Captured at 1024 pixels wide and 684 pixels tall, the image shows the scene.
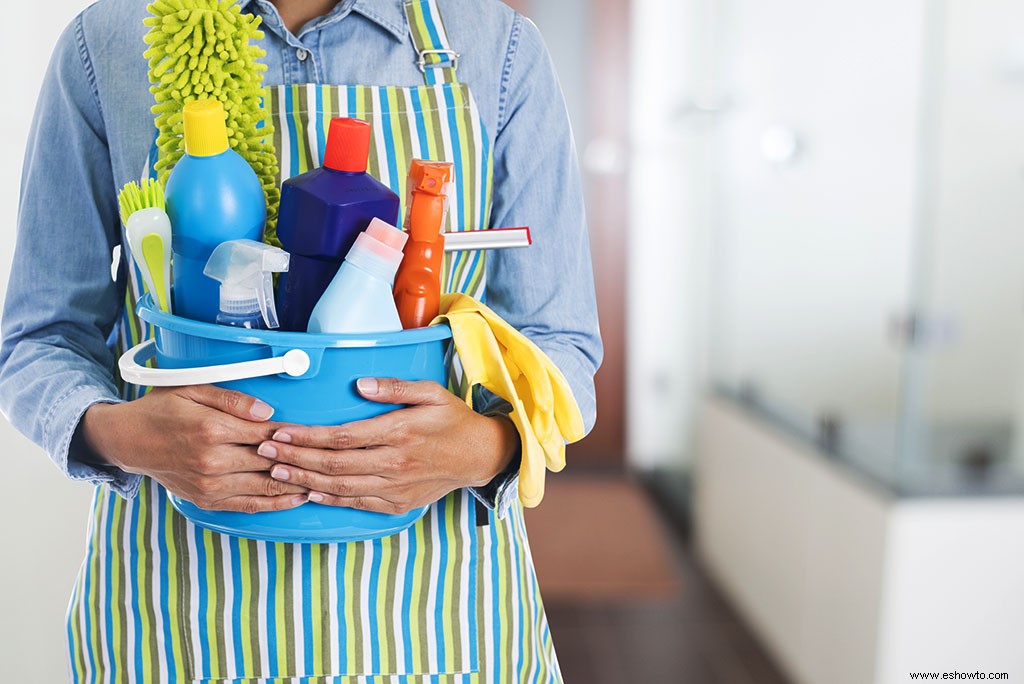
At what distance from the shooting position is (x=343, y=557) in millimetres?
705

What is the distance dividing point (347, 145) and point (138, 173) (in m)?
0.24

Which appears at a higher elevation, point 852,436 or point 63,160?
point 63,160

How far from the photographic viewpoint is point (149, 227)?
49cm

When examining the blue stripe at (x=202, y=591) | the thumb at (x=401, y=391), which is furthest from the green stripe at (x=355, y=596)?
the thumb at (x=401, y=391)

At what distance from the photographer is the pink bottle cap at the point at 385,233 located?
493 millimetres

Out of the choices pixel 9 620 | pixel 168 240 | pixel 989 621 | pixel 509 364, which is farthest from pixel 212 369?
pixel 989 621

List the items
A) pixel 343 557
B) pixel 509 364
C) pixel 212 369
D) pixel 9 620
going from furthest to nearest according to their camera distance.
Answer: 1. pixel 9 620
2. pixel 343 557
3. pixel 509 364
4. pixel 212 369

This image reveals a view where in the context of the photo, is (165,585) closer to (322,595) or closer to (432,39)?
(322,595)

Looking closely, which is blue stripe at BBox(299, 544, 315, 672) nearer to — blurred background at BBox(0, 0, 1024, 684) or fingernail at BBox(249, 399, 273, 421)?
fingernail at BBox(249, 399, 273, 421)

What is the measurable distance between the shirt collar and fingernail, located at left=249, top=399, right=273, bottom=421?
32 cm

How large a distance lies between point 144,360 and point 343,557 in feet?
0.70

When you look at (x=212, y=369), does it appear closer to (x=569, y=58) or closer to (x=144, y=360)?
(x=144, y=360)

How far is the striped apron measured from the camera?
2.26 feet

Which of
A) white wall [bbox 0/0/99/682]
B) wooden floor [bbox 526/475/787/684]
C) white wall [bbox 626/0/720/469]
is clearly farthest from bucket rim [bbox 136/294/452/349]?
white wall [bbox 626/0/720/469]
